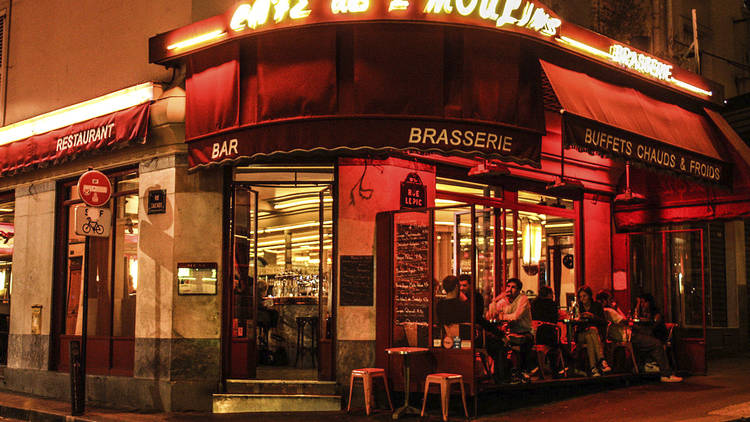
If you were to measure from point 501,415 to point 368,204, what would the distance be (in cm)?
356

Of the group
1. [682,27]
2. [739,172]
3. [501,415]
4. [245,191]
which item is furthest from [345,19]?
[682,27]

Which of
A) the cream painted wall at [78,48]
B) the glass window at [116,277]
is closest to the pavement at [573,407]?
the glass window at [116,277]

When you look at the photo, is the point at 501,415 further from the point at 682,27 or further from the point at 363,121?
the point at 682,27

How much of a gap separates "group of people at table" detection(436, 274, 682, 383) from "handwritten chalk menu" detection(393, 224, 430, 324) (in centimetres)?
29

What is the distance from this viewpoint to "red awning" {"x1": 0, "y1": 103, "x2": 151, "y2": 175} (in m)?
12.8

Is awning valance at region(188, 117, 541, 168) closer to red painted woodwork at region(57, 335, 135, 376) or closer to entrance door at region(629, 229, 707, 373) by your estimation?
red painted woodwork at region(57, 335, 135, 376)

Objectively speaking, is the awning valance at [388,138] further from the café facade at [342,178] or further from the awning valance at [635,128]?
the awning valance at [635,128]

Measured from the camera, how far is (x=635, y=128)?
42.2 feet

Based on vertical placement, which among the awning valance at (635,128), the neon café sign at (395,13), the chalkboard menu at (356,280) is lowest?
the chalkboard menu at (356,280)

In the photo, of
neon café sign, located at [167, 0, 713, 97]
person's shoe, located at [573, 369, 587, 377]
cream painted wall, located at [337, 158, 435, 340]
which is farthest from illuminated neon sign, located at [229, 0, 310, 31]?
person's shoe, located at [573, 369, 587, 377]

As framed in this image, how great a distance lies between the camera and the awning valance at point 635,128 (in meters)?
11.7

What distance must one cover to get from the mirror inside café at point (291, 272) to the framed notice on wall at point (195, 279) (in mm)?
513

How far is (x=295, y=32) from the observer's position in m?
11.1

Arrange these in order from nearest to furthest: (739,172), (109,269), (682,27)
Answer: (109,269) < (739,172) < (682,27)
